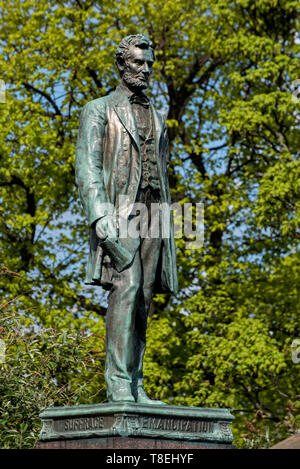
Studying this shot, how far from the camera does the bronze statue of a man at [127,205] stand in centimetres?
684

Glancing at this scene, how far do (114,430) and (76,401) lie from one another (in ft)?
21.8

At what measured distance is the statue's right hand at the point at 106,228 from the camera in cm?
673

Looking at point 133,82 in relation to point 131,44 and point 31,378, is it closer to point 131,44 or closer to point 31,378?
point 131,44

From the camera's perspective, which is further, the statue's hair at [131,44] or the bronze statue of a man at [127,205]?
the statue's hair at [131,44]

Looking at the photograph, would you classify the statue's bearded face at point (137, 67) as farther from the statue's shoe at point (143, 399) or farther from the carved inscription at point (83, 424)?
the carved inscription at point (83, 424)

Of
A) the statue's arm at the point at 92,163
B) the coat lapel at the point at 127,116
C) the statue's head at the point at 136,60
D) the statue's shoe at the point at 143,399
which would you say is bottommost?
the statue's shoe at the point at 143,399

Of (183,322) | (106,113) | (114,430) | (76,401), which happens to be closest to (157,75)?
(183,322)

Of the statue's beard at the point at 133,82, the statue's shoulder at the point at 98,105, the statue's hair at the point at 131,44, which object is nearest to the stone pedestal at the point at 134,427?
the statue's shoulder at the point at 98,105

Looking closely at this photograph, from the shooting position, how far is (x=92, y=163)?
23.0 ft

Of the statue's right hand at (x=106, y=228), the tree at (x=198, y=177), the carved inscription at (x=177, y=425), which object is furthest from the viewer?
the tree at (x=198, y=177)

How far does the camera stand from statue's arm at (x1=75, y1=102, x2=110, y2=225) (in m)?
6.86

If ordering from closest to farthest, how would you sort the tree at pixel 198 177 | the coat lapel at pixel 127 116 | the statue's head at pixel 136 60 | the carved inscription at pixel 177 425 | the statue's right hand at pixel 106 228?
the carved inscription at pixel 177 425, the statue's right hand at pixel 106 228, the coat lapel at pixel 127 116, the statue's head at pixel 136 60, the tree at pixel 198 177

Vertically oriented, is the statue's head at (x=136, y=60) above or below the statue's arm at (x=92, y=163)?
above

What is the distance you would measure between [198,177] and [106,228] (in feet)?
50.4
